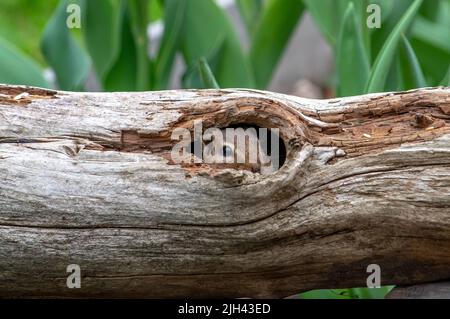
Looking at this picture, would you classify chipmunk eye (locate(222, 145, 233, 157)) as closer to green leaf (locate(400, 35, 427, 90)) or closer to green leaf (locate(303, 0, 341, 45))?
green leaf (locate(400, 35, 427, 90))

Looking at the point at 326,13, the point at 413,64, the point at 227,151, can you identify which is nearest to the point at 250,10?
the point at 326,13

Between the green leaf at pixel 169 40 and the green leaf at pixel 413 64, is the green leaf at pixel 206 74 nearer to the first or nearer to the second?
the green leaf at pixel 413 64

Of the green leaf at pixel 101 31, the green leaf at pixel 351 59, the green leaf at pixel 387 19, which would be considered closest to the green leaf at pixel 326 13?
the green leaf at pixel 387 19

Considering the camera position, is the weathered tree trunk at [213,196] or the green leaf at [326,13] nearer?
the weathered tree trunk at [213,196]

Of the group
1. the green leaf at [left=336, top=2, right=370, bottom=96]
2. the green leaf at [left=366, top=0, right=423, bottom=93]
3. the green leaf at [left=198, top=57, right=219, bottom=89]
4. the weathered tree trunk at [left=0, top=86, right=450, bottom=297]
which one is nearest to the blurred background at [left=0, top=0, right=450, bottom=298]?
the green leaf at [left=336, top=2, right=370, bottom=96]

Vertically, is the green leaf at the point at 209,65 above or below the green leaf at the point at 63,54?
below

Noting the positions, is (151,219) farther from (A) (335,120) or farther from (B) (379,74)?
(B) (379,74)

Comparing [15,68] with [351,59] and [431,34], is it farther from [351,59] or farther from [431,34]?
[431,34]
